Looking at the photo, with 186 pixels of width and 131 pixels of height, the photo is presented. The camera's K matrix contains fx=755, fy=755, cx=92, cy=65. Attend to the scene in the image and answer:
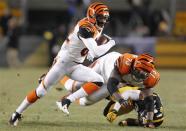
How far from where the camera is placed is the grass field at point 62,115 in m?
8.95

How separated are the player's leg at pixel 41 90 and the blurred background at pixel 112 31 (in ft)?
33.5

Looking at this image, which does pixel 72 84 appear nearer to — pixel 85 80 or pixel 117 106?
pixel 85 80

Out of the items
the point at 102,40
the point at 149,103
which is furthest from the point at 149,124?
the point at 102,40

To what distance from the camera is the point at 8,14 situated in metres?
19.9

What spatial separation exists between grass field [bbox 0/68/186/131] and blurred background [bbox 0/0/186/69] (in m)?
3.61

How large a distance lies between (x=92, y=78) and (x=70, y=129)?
871 mm

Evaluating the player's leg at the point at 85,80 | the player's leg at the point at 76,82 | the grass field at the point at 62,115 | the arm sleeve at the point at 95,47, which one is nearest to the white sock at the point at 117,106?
the grass field at the point at 62,115

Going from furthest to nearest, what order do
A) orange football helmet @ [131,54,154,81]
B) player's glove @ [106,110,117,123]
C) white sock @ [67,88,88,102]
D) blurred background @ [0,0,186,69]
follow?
1. blurred background @ [0,0,186,69]
2. white sock @ [67,88,88,102]
3. player's glove @ [106,110,117,123]
4. orange football helmet @ [131,54,154,81]

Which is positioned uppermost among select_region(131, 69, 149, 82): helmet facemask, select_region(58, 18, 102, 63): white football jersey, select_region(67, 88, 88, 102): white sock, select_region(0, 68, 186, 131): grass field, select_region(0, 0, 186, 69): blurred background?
select_region(58, 18, 102, 63): white football jersey

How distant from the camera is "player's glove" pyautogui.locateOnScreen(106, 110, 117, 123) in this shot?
360 inches

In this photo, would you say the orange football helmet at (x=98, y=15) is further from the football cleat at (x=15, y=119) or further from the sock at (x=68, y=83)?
the football cleat at (x=15, y=119)

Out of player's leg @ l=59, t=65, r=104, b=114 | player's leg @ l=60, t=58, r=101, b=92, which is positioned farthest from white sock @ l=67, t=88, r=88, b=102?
player's leg @ l=60, t=58, r=101, b=92

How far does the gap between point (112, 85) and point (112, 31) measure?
1120 centimetres

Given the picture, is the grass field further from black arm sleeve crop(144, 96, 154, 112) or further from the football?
the football
